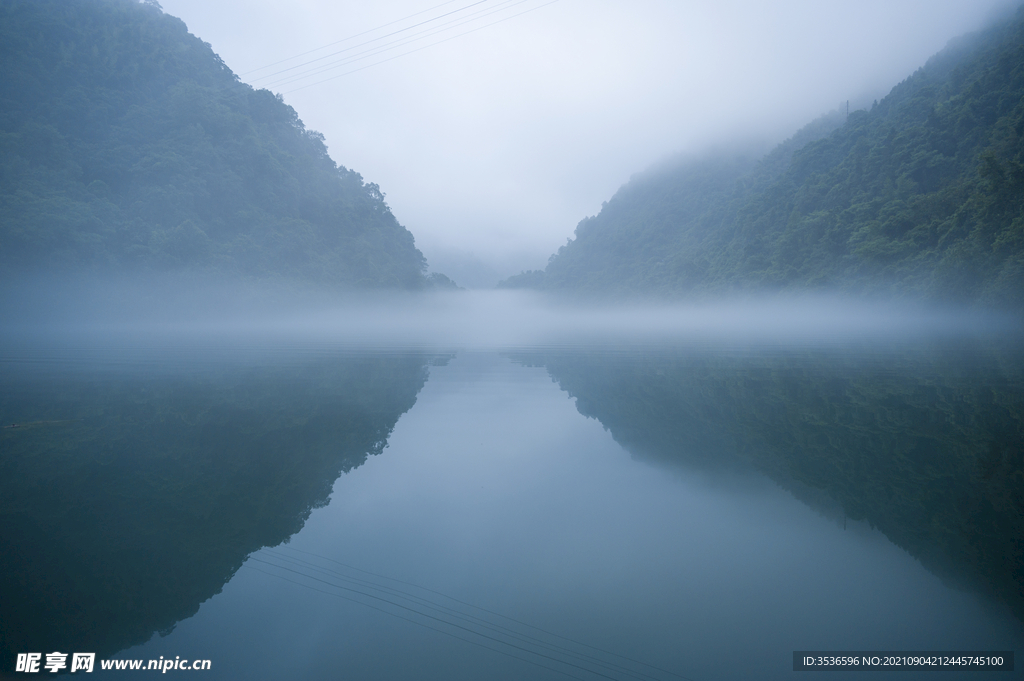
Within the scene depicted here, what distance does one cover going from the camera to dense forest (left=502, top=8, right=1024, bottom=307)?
3306 centimetres

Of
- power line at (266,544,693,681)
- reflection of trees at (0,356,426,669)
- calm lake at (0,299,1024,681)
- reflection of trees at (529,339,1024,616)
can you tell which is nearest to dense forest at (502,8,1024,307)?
reflection of trees at (529,339,1024,616)

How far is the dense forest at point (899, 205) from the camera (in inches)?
1302

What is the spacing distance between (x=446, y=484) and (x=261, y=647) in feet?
7.58

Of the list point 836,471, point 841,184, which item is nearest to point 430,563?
point 836,471

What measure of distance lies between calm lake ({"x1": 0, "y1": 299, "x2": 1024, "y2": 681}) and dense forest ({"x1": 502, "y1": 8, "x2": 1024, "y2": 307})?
33.6m

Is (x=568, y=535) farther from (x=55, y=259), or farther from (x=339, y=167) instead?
(x=339, y=167)

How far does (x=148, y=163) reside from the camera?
6159 cm

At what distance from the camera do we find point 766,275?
6738 cm

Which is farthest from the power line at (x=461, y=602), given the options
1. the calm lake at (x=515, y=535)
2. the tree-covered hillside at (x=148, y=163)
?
the tree-covered hillside at (x=148, y=163)

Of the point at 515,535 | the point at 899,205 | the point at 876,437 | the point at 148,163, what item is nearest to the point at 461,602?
the point at 515,535

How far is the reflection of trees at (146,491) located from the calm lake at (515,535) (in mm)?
24

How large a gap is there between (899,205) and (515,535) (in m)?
62.7

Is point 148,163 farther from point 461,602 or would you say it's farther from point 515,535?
point 461,602

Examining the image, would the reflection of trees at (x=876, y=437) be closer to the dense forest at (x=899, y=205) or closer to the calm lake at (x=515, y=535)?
the calm lake at (x=515, y=535)
